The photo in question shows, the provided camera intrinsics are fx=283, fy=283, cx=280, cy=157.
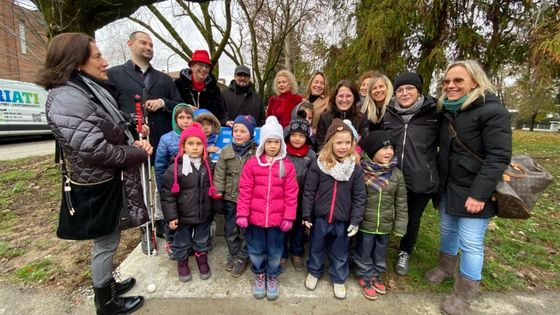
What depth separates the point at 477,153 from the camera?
7.43 ft

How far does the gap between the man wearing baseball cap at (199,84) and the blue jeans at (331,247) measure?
7.15ft

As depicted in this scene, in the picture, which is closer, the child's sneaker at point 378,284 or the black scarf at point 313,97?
the child's sneaker at point 378,284

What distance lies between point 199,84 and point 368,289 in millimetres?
3034

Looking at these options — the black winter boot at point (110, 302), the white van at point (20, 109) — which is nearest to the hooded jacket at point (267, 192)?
the black winter boot at point (110, 302)

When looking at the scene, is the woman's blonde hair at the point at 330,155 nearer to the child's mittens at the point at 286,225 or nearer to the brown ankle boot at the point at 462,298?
the child's mittens at the point at 286,225

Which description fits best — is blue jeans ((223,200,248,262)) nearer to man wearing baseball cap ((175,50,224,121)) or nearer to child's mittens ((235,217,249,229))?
child's mittens ((235,217,249,229))

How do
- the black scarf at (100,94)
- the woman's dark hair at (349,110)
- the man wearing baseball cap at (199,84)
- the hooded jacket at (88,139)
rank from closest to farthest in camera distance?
the hooded jacket at (88,139)
the black scarf at (100,94)
the woman's dark hair at (349,110)
the man wearing baseball cap at (199,84)

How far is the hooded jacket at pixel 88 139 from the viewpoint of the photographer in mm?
1817

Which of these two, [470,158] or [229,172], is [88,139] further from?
[470,158]

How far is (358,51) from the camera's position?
17.4 feet

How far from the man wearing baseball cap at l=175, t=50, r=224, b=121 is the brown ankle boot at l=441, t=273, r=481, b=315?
10.9 feet

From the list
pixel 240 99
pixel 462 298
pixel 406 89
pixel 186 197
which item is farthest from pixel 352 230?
pixel 240 99

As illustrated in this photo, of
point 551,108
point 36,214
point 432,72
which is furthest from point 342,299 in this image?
point 551,108

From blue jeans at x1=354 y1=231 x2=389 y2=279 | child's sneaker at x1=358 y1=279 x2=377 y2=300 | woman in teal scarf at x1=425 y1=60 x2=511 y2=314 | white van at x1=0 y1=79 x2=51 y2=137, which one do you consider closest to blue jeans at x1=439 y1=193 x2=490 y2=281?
woman in teal scarf at x1=425 y1=60 x2=511 y2=314
